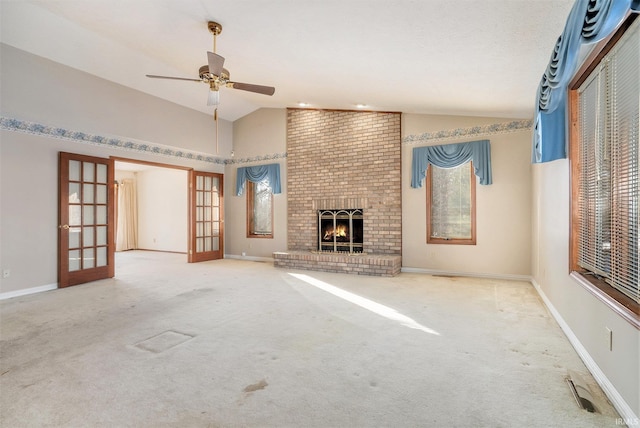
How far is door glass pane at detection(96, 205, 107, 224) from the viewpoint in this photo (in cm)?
551

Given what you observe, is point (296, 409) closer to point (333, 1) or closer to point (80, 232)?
point (333, 1)

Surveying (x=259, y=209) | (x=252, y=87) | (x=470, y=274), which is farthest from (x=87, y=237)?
(x=470, y=274)

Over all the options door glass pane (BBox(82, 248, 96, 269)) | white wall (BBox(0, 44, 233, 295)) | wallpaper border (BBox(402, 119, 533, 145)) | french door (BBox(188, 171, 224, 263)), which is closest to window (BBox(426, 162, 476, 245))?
wallpaper border (BBox(402, 119, 533, 145))

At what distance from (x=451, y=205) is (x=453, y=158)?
0.81 meters

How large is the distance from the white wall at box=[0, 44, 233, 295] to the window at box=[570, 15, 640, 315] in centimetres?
633

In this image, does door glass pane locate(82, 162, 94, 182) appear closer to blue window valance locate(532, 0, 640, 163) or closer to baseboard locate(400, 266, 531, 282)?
baseboard locate(400, 266, 531, 282)

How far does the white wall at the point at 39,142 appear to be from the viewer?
4371 millimetres

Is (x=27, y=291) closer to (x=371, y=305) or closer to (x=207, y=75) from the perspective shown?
(x=207, y=75)

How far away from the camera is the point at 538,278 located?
14.6 feet

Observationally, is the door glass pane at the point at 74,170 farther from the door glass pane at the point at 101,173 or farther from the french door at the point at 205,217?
the french door at the point at 205,217

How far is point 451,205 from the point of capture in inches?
224

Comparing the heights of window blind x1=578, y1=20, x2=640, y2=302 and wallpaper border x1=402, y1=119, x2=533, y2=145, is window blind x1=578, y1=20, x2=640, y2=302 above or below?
below

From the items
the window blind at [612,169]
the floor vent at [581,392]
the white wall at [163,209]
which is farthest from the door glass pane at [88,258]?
the window blind at [612,169]

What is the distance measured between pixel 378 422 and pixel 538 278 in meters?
3.82
